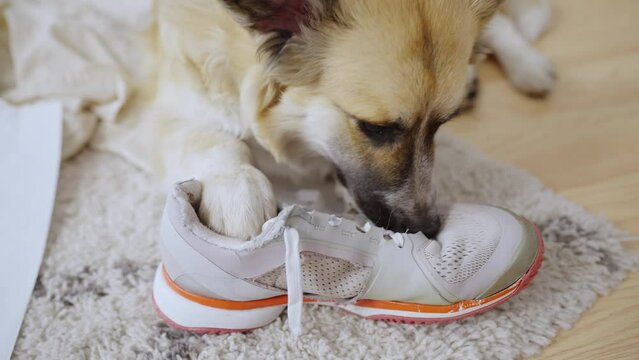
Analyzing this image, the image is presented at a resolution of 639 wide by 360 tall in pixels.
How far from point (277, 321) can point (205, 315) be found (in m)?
0.15

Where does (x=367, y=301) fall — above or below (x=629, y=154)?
below

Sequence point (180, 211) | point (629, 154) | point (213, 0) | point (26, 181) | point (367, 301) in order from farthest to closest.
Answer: point (629, 154) → point (26, 181) → point (213, 0) → point (367, 301) → point (180, 211)

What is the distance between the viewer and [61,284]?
1.28 meters

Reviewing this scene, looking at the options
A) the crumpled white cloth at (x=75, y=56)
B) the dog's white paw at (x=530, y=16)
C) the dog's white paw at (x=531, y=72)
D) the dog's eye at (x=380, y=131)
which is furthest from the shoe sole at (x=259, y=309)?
the dog's white paw at (x=530, y=16)

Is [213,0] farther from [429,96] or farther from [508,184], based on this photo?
[508,184]

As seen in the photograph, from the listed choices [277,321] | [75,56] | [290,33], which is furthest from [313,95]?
[75,56]

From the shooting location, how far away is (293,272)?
1.04 metres

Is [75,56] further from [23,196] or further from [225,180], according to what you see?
[225,180]

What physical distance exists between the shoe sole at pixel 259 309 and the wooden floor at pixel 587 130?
0.18m

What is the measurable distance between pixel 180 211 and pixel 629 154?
1312 millimetres

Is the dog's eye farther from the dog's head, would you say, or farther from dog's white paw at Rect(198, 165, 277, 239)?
dog's white paw at Rect(198, 165, 277, 239)

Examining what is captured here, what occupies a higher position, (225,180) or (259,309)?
(225,180)

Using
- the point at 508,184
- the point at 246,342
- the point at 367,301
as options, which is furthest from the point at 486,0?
the point at 246,342

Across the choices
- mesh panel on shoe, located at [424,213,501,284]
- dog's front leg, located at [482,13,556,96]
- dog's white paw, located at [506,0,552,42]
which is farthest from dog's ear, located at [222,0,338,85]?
dog's white paw, located at [506,0,552,42]
